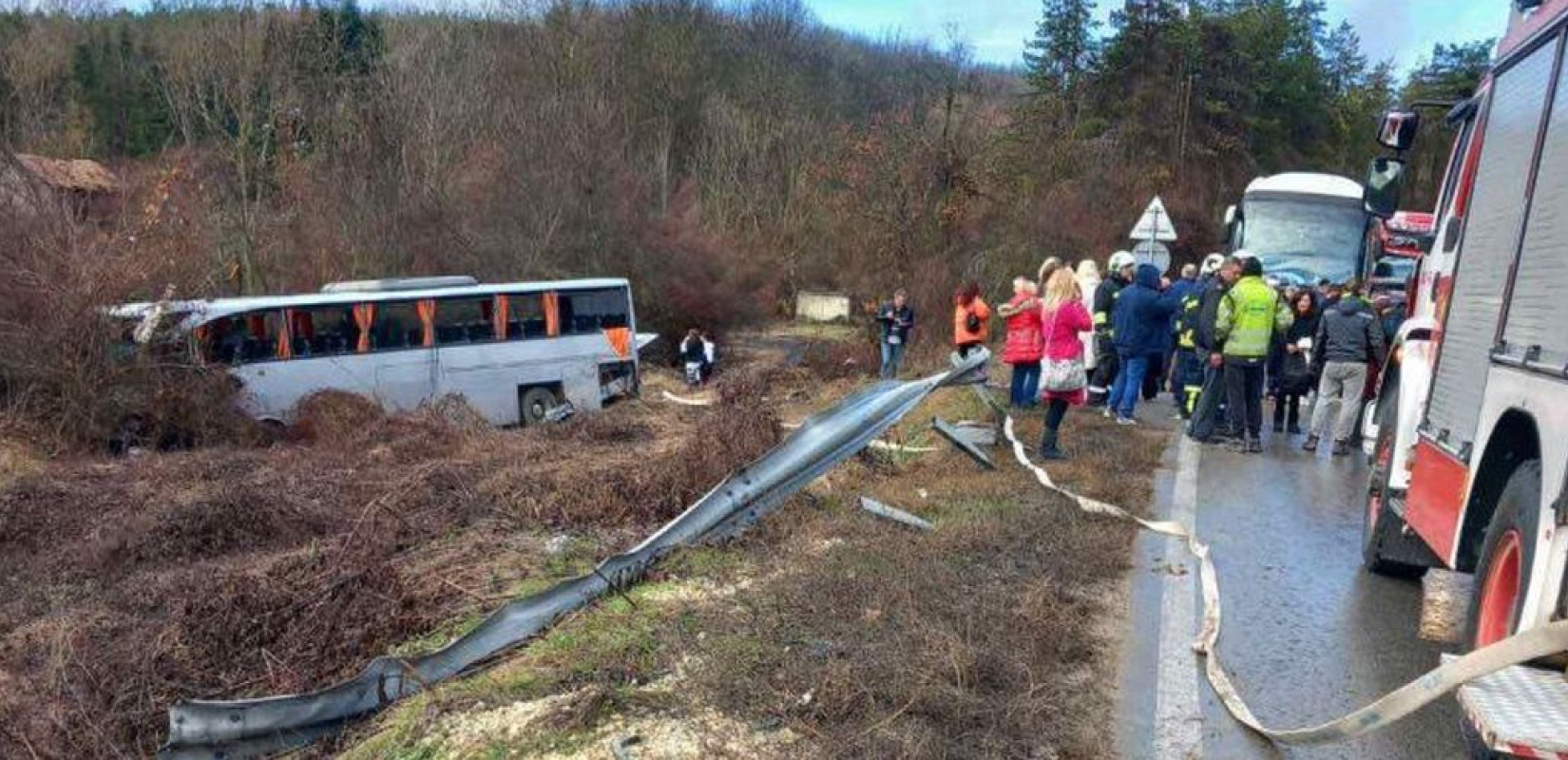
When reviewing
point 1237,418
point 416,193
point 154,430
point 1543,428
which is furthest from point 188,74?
point 1543,428

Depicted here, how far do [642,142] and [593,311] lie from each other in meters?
26.0

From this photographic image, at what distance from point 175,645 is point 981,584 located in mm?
3737

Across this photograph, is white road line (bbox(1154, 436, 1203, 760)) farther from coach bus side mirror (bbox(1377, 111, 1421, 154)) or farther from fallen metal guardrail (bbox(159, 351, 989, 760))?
coach bus side mirror (bbox(1377, 111, 1421, 154))

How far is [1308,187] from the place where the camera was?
888 inches

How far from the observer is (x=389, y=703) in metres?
4.67

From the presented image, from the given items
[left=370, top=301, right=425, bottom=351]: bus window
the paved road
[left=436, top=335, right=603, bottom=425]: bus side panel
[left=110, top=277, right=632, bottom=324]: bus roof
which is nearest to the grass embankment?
the paved road

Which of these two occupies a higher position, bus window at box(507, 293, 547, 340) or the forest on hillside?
the forest on hillside

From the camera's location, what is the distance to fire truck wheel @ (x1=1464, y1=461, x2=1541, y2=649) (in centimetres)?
377

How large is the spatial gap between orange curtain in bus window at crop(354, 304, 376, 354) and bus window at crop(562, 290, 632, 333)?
14.3 feet

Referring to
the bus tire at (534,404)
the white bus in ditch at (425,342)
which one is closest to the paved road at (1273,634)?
the white bus in ditch at (425,342)

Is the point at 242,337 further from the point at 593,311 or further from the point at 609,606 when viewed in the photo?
the point at 609,606

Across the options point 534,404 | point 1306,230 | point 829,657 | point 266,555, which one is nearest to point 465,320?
point 534,404

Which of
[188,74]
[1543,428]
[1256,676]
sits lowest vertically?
[1256,676]

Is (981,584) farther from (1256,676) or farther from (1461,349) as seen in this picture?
(1461,349)
